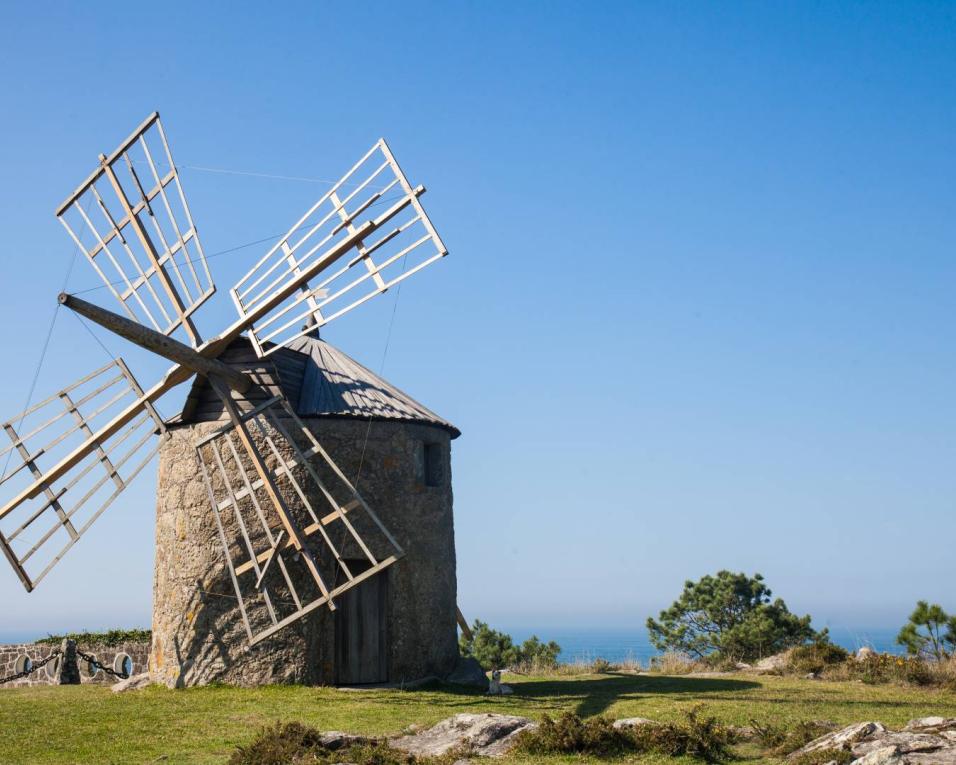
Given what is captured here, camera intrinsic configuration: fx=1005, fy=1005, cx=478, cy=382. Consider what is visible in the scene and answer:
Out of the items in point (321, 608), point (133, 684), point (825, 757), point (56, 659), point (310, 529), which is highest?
point (310, 529)

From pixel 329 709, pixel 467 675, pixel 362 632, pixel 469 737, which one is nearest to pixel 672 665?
pixel 467 675

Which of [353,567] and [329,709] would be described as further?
[353,567]

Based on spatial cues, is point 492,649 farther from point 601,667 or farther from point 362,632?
point 362,632

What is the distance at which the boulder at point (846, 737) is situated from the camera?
901cm

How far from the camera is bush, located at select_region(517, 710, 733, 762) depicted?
979 cm

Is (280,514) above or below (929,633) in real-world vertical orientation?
above

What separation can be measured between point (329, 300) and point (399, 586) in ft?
16.5

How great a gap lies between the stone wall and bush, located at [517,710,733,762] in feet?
22.0

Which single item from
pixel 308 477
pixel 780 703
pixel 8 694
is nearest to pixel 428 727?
pixel 780 703

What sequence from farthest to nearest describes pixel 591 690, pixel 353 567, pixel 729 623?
pixel 729 623 < pixel 353 567 < pixel 591 690

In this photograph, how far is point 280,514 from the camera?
1544cm

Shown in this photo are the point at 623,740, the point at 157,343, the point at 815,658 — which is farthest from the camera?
the point at 815,658

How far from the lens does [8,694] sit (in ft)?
54.8

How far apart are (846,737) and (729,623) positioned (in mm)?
16616
